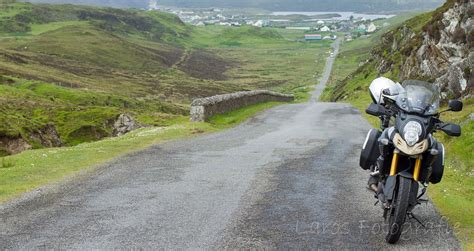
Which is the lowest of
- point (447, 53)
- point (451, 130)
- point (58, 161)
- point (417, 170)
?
point (58, 161)

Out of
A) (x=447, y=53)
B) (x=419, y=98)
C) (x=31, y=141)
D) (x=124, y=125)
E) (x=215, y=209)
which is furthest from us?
(x=124, y=125)

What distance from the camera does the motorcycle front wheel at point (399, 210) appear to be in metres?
9.16

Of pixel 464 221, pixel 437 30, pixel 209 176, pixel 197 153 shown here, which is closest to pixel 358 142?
pixel 197 153

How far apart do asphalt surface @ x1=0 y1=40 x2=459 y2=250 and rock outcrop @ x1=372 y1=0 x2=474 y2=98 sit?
56.6ft

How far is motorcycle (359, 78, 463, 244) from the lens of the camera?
9180 mm

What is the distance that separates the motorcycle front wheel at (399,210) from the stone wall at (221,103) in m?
22.0

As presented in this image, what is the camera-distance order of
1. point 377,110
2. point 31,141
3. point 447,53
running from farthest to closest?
point 447,53, point 31,141, point 377,110

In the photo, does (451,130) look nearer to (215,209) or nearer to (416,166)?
(416,166)

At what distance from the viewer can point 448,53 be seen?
137ft

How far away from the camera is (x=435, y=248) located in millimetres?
9156

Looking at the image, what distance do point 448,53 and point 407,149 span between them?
117 feet

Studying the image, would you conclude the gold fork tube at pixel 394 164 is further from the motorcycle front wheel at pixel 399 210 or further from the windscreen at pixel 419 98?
the windscreen at pixel 419 98

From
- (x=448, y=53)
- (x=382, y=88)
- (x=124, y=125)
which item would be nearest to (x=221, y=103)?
(x=448, y=53)

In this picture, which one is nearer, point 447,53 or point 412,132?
point 412,132
